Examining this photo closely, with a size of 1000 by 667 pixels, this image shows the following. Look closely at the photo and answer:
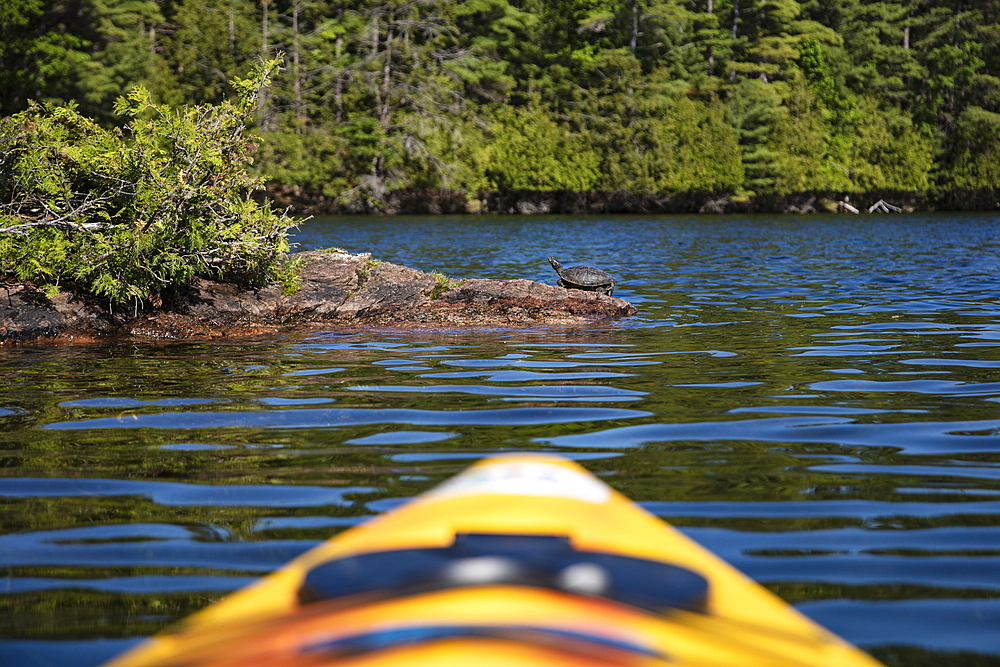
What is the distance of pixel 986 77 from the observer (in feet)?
199

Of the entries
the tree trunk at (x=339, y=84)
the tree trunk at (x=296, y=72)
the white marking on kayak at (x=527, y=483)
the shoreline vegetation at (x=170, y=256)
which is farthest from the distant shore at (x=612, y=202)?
the white marking on kayak at (x=527, y=483)

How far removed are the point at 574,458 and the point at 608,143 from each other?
54932mm

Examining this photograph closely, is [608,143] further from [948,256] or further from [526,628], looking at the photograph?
[526,628]

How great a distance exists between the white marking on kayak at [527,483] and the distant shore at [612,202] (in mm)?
48732

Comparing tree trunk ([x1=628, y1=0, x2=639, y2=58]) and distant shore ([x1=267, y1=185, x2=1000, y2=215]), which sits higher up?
tree trunk ([x1=628, y1=0, x2=639, y2=58])

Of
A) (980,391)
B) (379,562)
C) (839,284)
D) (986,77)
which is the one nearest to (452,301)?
(980,391)

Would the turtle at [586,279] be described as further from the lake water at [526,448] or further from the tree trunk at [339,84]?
the tree trunk at [339,84]

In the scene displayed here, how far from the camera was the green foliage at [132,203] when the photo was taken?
9625mm

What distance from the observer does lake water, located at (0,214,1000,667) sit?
293 cm

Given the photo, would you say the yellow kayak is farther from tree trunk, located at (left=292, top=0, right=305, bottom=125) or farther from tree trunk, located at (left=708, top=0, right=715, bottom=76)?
tree trunk, located at (left=708, top=0, right=715, bottom=76)

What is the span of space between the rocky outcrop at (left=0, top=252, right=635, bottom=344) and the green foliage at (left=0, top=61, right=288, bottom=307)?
272 millimetres

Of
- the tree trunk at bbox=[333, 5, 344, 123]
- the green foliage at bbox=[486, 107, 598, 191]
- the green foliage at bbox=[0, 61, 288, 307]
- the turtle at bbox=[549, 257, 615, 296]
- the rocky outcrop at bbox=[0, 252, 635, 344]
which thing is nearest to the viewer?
the green foliage at bbox=[0, 61, 288, 307]

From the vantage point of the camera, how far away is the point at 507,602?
164 centimetres

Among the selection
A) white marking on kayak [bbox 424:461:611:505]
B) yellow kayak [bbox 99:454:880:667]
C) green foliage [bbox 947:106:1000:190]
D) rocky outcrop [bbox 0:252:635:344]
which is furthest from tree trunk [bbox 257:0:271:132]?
yellow kayak [bbox 99:454:880:667]
